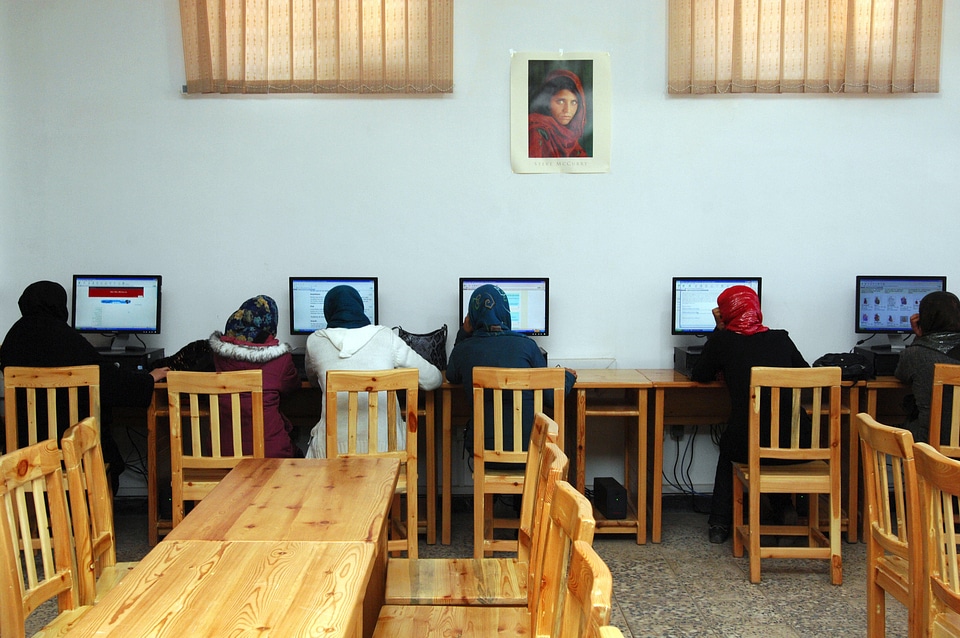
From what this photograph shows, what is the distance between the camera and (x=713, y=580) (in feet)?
10.6

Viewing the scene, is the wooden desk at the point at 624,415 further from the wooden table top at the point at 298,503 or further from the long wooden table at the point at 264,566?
the long wooden table at the point at 264,566

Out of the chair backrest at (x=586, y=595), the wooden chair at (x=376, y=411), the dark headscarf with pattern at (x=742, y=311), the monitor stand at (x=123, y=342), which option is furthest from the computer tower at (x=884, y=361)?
the monitor stand at (x=123, y=342)

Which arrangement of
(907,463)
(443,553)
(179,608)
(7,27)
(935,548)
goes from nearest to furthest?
(179,608)
(935,548)
(907,463)
(443,553)
(7,27)

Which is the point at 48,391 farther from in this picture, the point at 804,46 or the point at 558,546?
the point at 804,46

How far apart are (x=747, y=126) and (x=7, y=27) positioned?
375cm

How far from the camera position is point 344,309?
3.44 m

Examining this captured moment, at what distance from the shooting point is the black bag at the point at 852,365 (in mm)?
3604

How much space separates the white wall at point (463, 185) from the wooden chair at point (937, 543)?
2.34 meters

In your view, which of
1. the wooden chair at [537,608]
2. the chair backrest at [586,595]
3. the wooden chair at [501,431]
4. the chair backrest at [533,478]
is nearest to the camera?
the chair backrest at [586,595]

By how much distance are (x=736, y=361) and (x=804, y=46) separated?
1.71m

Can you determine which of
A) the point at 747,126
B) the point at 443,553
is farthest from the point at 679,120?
the point at 443,553

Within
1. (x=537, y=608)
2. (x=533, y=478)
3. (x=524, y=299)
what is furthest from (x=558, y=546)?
(x=524, y=299)

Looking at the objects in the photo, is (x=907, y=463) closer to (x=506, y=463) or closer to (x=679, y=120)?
(x=506, y=463)

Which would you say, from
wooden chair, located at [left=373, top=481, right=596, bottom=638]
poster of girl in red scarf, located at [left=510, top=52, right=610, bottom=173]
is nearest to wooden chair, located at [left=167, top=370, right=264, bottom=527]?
wooden chair, located at [left=373, top=481, right=596, bottom=638]
